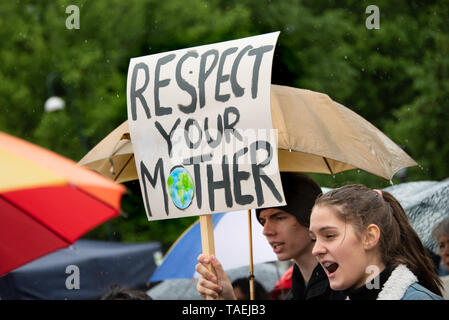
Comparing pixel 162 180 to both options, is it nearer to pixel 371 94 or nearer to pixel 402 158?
pixel 402 158

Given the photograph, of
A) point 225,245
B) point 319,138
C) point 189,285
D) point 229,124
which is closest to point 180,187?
point 229,124

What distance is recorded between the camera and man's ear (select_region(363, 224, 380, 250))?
3115 millimetres

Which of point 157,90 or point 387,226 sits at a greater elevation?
point 157,90

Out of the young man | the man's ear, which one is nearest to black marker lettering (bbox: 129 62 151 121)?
the young man

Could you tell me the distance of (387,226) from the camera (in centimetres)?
320

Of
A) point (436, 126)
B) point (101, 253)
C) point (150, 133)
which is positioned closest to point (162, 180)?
point (150, 133)

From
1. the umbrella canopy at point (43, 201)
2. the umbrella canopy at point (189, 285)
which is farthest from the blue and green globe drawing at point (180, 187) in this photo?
the umbrella canopy at point (189, 285)

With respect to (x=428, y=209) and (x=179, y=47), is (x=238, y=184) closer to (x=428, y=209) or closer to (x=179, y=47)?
(x=428, y=209)

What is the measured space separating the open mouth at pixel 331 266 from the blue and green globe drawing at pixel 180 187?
0.71 m

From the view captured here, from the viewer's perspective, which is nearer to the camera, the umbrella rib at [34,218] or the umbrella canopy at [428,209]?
the umbrella rib at [34,218]

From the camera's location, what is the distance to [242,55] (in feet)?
11.6

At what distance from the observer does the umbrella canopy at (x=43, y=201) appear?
235cm

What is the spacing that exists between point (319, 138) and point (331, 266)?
70 cm
